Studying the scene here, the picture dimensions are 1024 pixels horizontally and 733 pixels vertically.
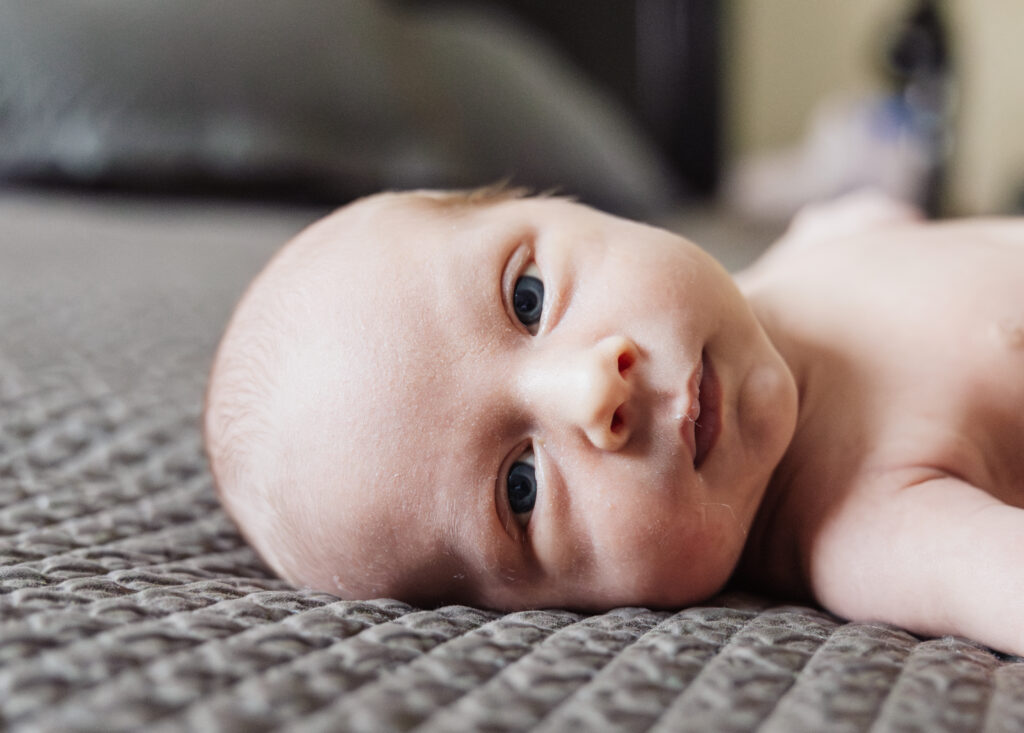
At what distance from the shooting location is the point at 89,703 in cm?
38

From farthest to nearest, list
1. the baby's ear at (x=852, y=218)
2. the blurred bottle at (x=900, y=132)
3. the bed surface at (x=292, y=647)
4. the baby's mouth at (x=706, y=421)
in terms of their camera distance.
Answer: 1. the blurred bottle at (x=900, y=132)
2. the baby's ear at (x=852, y=218)
3. the baby's mouth at (x=706, y=421)
4. the bed surface at (x=292, y=647)

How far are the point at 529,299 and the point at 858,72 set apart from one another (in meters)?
3.59

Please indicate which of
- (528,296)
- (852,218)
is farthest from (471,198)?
(852,218)

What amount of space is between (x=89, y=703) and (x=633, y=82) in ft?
11.4

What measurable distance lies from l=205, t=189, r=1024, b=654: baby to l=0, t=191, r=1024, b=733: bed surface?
6cm

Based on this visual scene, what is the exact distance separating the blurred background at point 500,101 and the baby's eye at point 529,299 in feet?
3.17

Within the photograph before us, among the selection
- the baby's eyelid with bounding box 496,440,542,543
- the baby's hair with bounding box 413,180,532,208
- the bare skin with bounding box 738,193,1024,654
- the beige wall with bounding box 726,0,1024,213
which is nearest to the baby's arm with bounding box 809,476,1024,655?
the bare skin with bounding box 738,193,1024,654

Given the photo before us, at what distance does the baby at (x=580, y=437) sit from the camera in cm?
68

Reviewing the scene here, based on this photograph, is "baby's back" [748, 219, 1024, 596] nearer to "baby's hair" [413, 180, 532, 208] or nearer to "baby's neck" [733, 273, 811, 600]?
"baby's neck" [733, 273, 811, 600]

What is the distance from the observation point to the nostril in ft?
2.23

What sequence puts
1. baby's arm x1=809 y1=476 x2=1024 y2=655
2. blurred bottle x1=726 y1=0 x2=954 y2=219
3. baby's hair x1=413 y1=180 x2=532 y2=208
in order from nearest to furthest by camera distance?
baby's arm x1=809 y1=476 x2=1024 y2=655, baby's hair x1=413 y1=180 x2=532 y2=208, blurred bottle x1=726 y1=0 x2=954 y2=219

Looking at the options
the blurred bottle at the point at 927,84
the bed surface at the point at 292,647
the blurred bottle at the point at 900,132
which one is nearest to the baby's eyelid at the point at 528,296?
the bed surface at the point at 292,647

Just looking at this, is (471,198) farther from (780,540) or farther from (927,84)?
(927,84)

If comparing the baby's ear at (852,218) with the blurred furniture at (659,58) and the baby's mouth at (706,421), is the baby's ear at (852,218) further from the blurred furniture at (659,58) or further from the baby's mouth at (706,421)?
the blurred furniture at (659,58)
